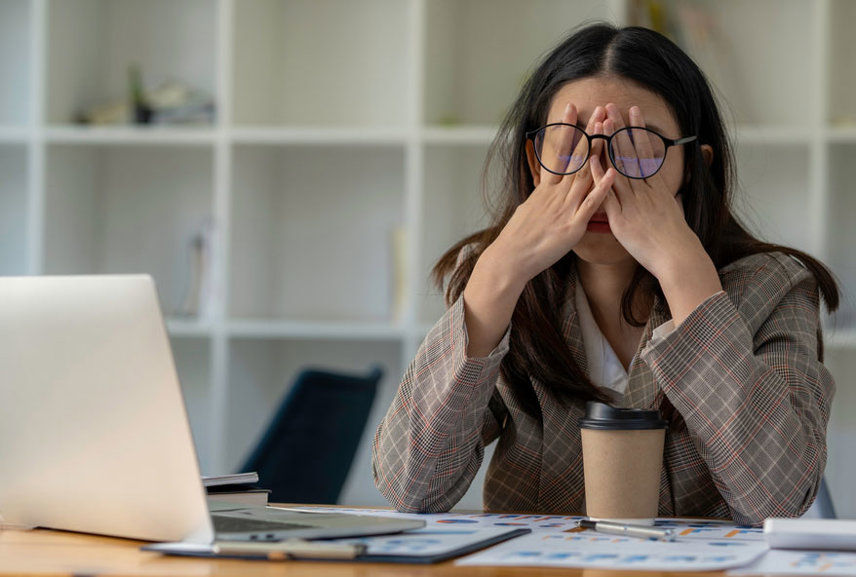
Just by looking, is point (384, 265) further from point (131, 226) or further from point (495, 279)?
point (495, 279)

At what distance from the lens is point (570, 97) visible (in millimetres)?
1352

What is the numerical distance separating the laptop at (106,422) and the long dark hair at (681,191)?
0.47m

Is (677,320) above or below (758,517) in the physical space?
above

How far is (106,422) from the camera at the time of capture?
2.71 feet

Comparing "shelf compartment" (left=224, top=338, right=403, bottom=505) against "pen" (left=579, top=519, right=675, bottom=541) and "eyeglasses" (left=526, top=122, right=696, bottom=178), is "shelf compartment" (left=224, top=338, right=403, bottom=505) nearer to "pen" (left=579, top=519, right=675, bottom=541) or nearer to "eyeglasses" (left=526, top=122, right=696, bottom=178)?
"eyeglasses" (left=526, top=122, right=696, bottom=178)

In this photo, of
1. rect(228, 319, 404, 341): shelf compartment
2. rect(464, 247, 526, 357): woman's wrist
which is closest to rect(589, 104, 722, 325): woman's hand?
rect(464, 247, 526, 357): woman's wrist

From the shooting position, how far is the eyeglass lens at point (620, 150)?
1264mm

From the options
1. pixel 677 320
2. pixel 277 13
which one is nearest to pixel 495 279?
pixel 677 320

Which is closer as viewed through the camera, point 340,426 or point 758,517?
point 758,517

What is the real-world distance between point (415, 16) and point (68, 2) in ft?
3.15

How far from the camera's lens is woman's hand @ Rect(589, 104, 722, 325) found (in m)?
1.14

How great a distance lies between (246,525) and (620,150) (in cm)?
66

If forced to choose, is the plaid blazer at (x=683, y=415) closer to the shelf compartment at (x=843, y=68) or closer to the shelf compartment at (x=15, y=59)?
the shelf compartment at (x=843, y=68)

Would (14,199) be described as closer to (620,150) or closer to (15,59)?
(15,59)
